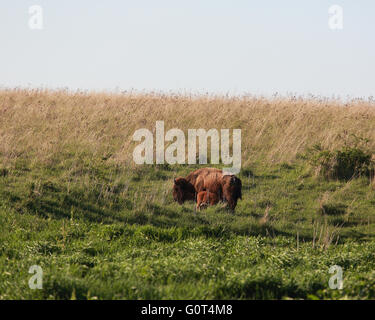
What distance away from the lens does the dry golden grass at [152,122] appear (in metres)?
14.3

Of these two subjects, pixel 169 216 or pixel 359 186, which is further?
pixel 359 186

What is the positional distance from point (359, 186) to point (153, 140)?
6.40 meters

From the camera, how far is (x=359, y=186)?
40.9 ft

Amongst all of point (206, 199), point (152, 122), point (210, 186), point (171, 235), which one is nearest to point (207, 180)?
point (210, 186)

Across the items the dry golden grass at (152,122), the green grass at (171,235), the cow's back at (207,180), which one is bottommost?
the green grass at (171,235)

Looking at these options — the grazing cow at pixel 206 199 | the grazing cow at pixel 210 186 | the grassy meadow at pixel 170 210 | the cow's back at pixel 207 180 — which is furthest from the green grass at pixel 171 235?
the cow's back at pixel 207 180

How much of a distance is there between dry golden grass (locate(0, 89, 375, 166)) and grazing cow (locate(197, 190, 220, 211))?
10.5 feet

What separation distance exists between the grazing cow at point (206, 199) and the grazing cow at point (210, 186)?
0.25 feet

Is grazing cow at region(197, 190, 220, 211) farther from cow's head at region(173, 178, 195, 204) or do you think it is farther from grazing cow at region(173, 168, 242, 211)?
cow's head at region(173, 178, 195, 204)

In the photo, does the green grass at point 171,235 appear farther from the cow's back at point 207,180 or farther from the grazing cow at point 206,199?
the cow's back at point 207,180

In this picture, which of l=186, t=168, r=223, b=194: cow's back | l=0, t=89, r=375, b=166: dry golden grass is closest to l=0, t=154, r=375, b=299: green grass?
l=186, t=168, r=223, b=194: cow's back

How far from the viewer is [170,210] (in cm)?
1060
